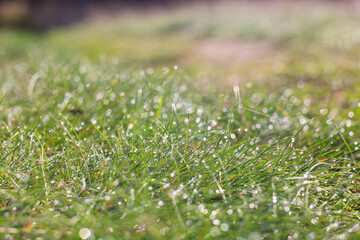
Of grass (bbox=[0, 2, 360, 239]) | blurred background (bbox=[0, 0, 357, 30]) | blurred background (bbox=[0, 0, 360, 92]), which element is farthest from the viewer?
blurred background (bbox=[0, 0, 357, 30])

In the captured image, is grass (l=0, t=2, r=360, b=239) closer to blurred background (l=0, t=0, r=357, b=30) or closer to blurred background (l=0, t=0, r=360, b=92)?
blurred background (l=0, t=0, r=360, b=92)

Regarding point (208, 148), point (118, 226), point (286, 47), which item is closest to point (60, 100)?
point (208, 148)

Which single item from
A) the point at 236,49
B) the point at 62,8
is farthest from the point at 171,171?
the point at 62,8

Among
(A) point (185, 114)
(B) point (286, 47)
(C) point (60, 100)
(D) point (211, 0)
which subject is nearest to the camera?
(A) point (185, 114)

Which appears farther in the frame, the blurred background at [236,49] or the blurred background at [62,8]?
the blurred background at [62,8]

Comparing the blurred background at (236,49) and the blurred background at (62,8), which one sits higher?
the blurred background at (62,8)

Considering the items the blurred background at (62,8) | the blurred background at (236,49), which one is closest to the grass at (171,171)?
the blurred background at (236,49)

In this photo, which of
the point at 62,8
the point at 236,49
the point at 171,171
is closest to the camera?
the point at 171,171

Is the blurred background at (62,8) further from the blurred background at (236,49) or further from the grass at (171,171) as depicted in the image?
the grass at (171,171)

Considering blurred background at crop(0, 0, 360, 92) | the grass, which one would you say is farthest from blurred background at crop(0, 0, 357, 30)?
A: the grass

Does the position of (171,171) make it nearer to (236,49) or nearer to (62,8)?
(236,49)

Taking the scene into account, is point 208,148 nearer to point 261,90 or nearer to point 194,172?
point 194,172
